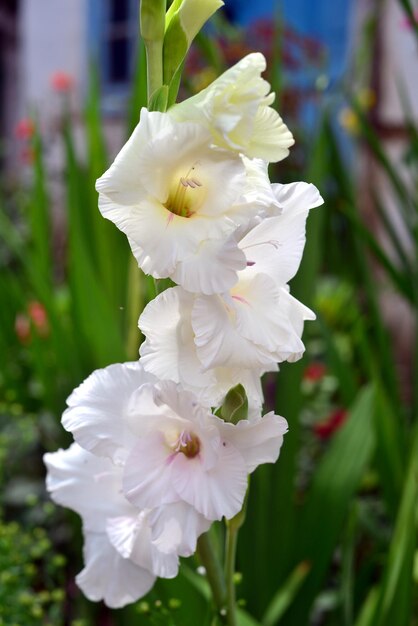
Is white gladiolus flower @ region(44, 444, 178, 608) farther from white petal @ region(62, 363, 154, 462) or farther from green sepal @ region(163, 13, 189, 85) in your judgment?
green sepal @ region(163, 13, 189, 85)

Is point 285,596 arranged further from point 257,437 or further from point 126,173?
point 126,173

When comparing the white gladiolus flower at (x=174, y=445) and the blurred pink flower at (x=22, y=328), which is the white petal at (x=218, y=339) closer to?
the white gladiolus flower at (x=174, y=445)

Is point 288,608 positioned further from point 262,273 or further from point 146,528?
point 262,273

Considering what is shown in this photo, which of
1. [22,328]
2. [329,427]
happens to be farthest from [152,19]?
[22,328]

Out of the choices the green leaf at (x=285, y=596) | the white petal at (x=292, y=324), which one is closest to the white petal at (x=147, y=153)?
the white petal at (x=292, y=324)

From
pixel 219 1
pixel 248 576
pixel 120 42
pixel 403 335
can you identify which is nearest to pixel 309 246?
pixel 248 576
